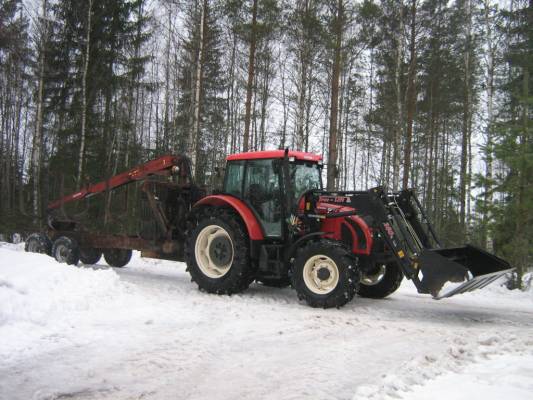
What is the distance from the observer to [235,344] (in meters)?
4.79

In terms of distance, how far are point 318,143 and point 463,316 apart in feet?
73.2

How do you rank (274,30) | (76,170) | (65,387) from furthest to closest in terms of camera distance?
1. (76,170)
2. (274,30)
3. (65,387)

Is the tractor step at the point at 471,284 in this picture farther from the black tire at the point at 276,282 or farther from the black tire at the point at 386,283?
the black tire at the point at 276,282

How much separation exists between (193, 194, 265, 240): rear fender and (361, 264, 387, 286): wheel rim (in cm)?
191

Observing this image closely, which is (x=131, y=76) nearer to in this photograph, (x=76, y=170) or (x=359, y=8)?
(x=76, y=170)

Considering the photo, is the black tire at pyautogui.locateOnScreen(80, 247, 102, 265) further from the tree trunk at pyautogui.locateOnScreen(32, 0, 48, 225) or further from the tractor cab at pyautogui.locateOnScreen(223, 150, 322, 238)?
the tree trunk at pyautogui.locateOnScreen(32, 0, 48, 225)

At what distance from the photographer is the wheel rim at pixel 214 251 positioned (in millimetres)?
7629

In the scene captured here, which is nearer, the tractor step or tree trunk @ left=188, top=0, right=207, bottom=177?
the tractor step

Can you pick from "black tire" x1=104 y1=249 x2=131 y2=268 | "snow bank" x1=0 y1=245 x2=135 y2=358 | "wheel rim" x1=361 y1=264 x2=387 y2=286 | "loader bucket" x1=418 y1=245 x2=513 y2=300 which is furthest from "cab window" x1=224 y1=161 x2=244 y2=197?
"black tire" x1=104 y1=249 x2=131 y2=268

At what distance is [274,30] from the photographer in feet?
56.7

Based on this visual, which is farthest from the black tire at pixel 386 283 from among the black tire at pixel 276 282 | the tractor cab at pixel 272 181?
the tractor cab at pixel 272 181

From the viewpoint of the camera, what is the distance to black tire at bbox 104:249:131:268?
10.7 metres

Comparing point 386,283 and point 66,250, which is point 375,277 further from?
point 66,250

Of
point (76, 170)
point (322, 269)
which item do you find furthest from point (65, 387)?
point (76, 170)
